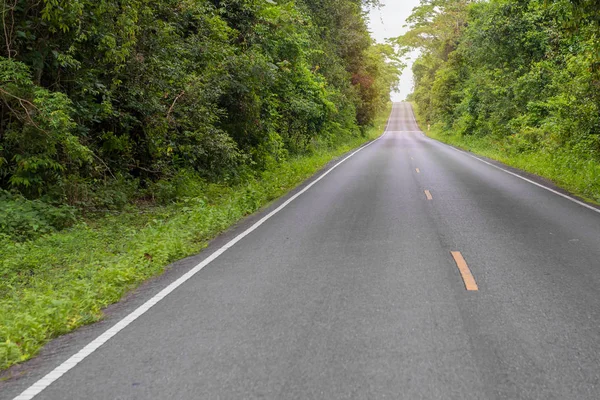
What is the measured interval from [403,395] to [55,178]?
28.5 ft

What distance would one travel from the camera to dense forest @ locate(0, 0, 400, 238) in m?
9.49

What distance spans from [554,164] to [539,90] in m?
8.90

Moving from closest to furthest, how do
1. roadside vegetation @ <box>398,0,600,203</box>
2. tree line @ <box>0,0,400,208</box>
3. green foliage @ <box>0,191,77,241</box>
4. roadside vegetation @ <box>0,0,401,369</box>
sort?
1. roadside vegetation @ <box>0,0,401,369</box>
2. green foliage @ <box>0,191,77,241</box>
3. tree line @ <box>0,0,400,208</box>
4. roadside vegetation @ <box>398,0,600,203</box>

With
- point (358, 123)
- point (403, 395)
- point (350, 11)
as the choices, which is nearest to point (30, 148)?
point (403, 395)

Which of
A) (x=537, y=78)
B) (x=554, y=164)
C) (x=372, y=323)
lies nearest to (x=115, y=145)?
(x=372, y=323)

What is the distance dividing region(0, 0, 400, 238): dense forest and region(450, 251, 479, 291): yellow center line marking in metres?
6.30

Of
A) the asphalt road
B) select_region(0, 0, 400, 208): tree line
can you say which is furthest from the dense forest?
the asphalt road

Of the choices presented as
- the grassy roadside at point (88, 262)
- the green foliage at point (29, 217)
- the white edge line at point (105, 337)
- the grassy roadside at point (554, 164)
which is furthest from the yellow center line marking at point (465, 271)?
the grassy roadside at point (554, 164)

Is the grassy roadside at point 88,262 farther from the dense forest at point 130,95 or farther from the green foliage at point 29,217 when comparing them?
the dense forest at point 130,95

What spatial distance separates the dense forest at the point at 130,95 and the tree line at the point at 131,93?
32mm

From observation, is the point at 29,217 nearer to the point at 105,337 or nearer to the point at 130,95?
the point at 130,95

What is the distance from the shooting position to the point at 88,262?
8.07m

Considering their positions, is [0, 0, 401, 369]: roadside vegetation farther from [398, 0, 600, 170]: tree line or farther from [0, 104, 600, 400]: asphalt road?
[398, 0, 600, 170]: tree line

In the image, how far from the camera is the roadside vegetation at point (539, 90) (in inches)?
643
